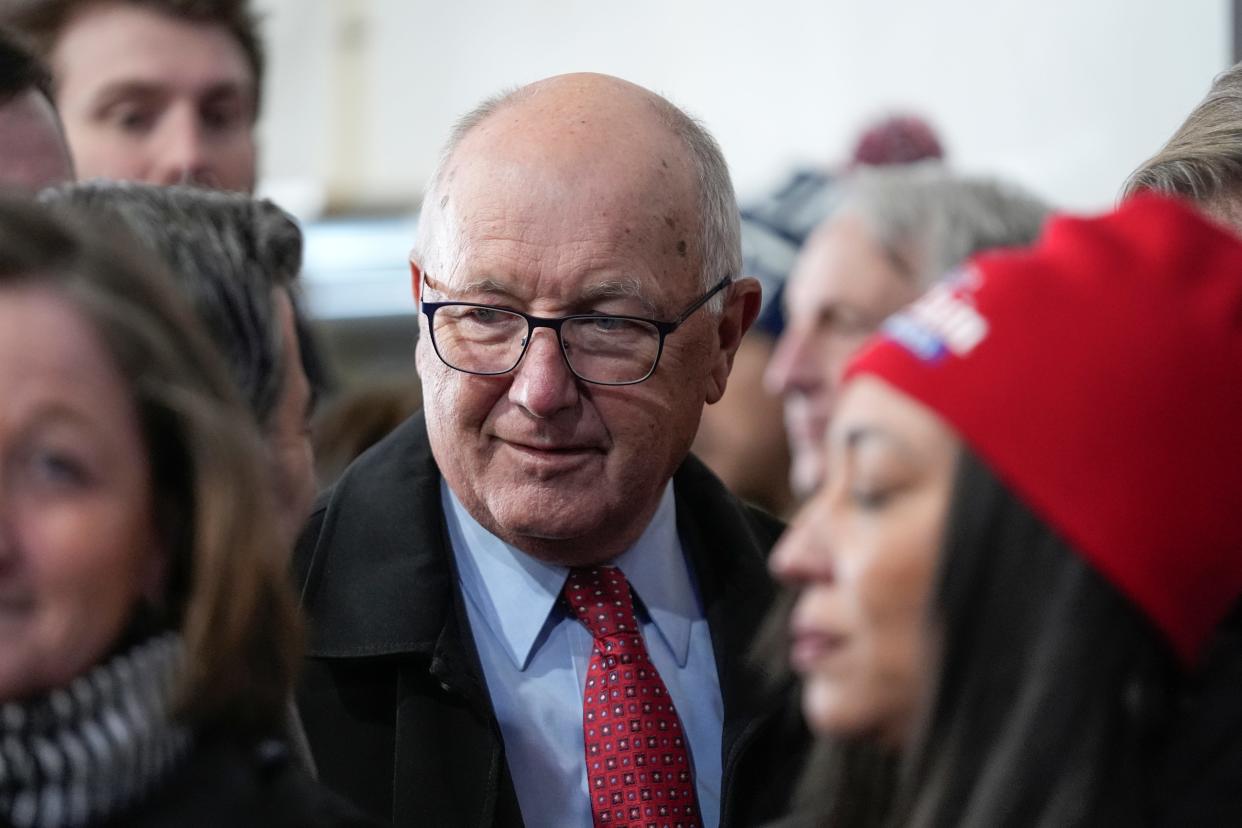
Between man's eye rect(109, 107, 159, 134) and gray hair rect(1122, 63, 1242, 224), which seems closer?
gray hair rect(1122, 63, 1242, 224)

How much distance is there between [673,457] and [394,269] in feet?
16.2

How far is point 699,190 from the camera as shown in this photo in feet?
7.93

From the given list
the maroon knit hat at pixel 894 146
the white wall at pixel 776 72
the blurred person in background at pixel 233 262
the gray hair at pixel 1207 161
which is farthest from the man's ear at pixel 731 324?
the white wall at pixel 776 72

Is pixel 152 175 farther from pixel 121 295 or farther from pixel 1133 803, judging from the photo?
pixel 1133 803

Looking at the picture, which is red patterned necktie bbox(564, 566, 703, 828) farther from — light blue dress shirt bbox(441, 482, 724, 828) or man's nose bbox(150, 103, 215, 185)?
man's nose bbox(150, 103, 215, 185)

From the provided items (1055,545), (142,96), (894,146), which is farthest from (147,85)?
(1055,545)

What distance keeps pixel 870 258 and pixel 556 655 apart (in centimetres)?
77

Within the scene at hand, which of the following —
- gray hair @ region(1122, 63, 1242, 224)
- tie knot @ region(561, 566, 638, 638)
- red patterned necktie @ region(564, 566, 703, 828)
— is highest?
gray hair @ region(1122, 63, 1242, 224)

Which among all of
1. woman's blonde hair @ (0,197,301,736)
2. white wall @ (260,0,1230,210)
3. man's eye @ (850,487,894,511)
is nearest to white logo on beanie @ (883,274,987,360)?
man's eye @ (850,487,894,511)

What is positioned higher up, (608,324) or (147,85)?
(608,324)

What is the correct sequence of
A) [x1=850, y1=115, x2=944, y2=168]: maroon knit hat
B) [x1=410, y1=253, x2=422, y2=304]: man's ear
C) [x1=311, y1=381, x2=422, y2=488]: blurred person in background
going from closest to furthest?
1. [x1=410, y1=253, x2=422, y2=304]: man's ear
2. [x1=311, y1=381, x2=422, y2=488]: blurred person in background
3. [x1=850, y1=115, x2=944, y2=168]: maroon knit hat

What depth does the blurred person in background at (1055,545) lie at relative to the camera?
1.51 meters

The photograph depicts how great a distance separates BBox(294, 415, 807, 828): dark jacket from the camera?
6.99 ft

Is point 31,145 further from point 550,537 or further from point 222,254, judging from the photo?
point 550,537
